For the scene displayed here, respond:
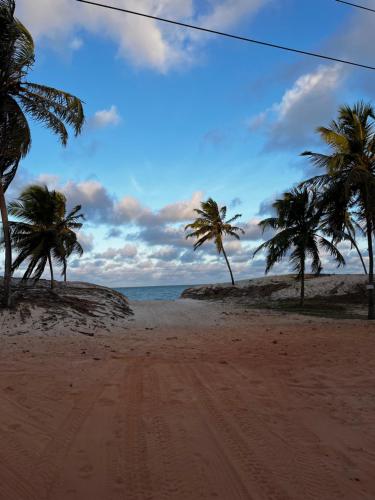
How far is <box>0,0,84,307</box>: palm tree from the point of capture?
37.7 feet

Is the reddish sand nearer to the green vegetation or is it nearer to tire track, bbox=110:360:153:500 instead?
tire track, bbox=110:360:153:500

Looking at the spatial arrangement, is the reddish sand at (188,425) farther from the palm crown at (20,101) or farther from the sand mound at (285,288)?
the sand mound at (285,288)

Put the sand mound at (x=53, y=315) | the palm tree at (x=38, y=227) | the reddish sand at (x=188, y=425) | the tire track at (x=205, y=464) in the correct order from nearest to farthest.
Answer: the tire track at (x=205, y=464) < the reddish sand at (x=188, y=425) < the sand mound at (x=53, y=315) < the palm tree at (x=38, y=227)

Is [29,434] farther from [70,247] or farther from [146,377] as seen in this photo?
[70,247]

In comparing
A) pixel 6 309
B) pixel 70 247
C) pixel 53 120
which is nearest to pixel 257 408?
pixel 6 309

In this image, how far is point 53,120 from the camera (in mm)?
12266

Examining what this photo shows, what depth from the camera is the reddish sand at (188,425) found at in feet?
9.36

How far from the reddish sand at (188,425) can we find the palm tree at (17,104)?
718 centimetres

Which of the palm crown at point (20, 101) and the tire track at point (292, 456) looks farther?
the palm crown at point (20, 101)

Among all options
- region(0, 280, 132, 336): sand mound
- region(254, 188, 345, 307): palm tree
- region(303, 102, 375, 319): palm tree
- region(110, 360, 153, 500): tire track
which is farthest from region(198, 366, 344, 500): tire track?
region(254, 188, 345, 307): palm tree

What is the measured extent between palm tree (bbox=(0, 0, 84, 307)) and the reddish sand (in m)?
7.18

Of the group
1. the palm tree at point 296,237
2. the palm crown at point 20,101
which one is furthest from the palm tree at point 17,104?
the palm tree at point 296,237

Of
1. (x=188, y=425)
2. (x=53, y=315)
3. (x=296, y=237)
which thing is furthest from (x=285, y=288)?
(x=188, y=425)

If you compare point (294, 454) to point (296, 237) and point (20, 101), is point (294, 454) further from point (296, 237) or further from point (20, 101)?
point (296, 237)
